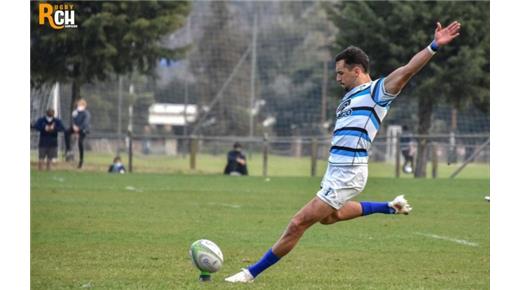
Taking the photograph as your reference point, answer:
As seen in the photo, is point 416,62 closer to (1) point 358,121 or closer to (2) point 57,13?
(1) point 358,121

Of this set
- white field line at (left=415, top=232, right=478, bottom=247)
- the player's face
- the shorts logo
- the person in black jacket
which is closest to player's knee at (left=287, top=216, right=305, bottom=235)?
the player's face

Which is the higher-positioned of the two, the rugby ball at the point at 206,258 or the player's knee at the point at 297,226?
the player's knee at the point at 297,226

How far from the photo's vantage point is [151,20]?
3092 centimetres

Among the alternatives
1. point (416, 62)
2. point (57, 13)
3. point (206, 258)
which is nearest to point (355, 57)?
point (416, 62)

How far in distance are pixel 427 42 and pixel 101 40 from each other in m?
9.54

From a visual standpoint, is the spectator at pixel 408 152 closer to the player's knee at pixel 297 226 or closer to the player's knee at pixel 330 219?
the player's knee at pixel 330 219

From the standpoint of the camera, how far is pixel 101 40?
30047 mm

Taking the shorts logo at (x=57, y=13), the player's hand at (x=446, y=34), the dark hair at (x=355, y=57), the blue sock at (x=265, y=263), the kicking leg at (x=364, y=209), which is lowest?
the blue sock at (x=265, y=263)

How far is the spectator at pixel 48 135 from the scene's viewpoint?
28.8m

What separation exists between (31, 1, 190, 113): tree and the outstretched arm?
20.6 meters

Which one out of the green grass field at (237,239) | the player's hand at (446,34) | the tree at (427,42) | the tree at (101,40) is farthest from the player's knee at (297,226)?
the tree at (427,42)

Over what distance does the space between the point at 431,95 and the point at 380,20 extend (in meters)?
2.95

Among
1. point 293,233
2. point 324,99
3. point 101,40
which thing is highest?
point 101,40

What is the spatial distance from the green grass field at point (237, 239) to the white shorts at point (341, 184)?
752 millimetres
